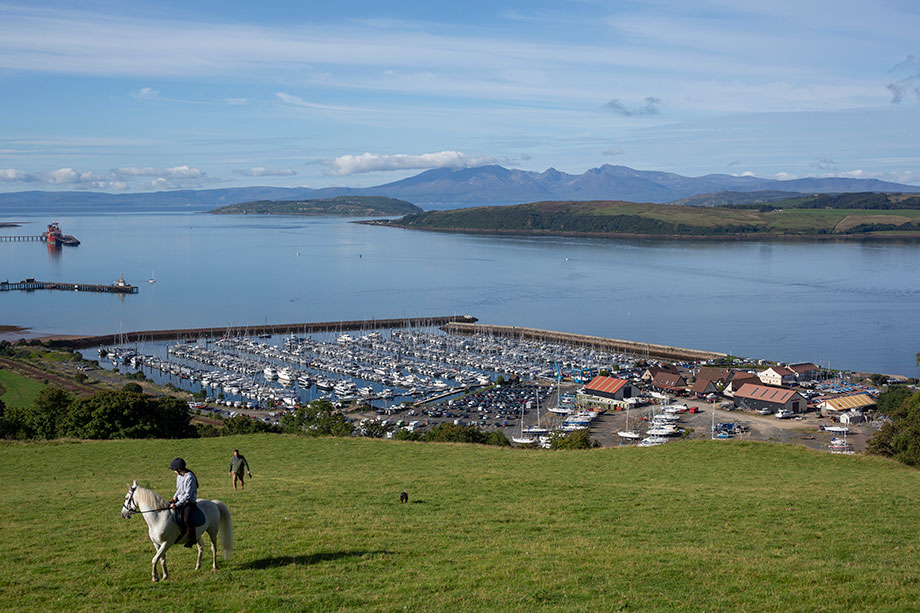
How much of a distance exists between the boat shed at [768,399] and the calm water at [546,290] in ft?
44.0

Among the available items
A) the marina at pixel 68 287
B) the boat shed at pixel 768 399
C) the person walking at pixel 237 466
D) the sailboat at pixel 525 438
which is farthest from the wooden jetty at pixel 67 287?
the person walking at pixel 237 466

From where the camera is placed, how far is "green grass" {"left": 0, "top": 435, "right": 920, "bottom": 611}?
5523 mm

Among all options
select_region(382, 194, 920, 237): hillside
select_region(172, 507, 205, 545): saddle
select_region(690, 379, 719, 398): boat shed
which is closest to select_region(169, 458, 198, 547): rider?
select_region(172, 507, 205, 545): saddle

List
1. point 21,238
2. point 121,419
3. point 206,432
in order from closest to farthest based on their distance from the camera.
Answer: point 121,419
point 206,432
point 21,238

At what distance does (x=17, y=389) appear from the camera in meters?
28.8

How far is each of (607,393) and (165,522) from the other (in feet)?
95.0

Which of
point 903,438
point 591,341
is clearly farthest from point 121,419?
point 591,341

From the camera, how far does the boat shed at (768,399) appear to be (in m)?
31.1

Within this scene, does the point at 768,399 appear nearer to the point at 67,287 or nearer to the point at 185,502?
the point at 185,502

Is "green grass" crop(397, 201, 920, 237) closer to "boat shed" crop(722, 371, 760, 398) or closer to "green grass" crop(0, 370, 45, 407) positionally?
"boat shed" crop(722, 371, 760, 398)

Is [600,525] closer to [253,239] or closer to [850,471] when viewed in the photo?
[850,471]

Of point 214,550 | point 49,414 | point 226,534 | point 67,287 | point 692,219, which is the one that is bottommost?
point 67,287

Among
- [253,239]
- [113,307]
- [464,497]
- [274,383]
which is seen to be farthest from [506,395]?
[253,239]

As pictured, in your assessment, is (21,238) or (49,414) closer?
(49,414)
